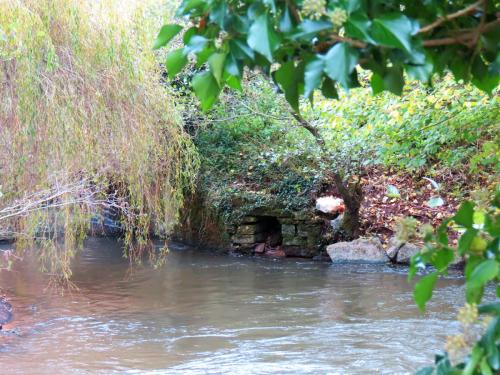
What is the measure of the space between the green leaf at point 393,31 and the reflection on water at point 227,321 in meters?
4.88

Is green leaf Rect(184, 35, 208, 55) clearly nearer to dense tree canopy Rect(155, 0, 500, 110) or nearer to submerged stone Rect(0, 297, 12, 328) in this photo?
dense tree canopy Rect(155, 0, 500, 110)

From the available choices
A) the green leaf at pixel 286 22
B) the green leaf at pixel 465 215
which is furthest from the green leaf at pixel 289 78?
the green leaf at pixel 465 215

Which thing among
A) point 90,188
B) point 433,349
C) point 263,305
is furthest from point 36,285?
point 433,349

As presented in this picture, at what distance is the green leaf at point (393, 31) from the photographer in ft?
3.51

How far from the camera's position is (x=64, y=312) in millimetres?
7848

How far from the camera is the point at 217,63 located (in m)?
1.21

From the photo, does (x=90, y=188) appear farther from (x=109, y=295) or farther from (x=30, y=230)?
(x=109, y=295)

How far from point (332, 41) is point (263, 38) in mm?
169

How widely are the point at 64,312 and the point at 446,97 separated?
5.01 meters

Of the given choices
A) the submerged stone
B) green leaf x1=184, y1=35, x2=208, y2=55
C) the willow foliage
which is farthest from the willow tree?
the submerged stone

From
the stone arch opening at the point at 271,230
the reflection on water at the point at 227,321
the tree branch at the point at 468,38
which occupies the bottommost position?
the reflection on water at the point at 227,321

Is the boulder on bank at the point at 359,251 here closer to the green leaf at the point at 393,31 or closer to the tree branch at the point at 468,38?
the tree branch at the point at 468,38

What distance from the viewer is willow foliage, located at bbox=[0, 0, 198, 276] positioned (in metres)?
6.05

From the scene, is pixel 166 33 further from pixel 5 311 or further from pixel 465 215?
pixel 5 311
